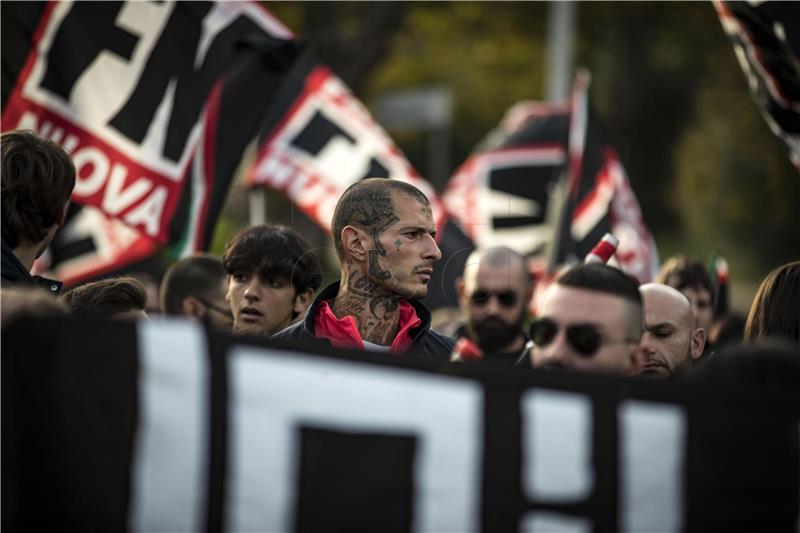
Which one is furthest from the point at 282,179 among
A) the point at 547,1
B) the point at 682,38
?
the point at 682,38

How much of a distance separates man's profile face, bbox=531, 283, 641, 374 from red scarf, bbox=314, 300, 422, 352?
43.0 inches

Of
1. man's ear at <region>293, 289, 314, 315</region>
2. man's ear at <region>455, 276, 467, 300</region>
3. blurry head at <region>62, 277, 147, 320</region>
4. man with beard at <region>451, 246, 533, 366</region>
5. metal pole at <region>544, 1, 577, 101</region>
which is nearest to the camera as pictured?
man with beard at <region>451, 246, 533, 366</region>

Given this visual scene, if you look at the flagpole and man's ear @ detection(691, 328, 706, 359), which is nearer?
man's ear @ detection(691, 328, 706, 359)

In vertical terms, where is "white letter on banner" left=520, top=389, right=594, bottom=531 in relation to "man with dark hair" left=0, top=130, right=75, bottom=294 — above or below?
below

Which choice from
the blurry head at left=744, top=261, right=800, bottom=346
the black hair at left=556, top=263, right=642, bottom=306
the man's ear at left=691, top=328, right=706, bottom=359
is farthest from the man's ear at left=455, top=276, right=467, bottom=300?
the black hair at left=556, top=263, right=642, bottom=306

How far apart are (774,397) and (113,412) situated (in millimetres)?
1390

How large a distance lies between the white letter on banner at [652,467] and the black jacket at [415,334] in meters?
1.59

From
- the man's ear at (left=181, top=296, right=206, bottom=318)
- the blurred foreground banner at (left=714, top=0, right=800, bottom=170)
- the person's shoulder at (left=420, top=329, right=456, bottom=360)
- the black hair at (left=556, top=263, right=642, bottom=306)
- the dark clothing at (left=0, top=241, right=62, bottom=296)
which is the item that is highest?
the blurred foreground banner at (left=714, top=0, right=800, bottom=170)

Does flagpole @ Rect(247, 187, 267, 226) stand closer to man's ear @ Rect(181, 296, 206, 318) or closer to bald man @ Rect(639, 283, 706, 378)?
man's ear @ Rect(181, 296, 206, 318)

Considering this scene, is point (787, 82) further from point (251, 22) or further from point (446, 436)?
point (446, 436)

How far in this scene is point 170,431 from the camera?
271 cm

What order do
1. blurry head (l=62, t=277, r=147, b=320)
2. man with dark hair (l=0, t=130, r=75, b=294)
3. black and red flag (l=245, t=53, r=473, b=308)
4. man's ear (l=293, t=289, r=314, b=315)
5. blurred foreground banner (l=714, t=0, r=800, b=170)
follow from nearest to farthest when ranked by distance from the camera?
man with dark hair (l=0, t=130, r=75, b=294) → blurry head (l=62, t=277, r=147, b=320) → man's ear (l=293, t=289, r=314, b=315) → blurred foreground banner (l=714, t=0, r=800, b=170) → black and red flag (l=245, t=53, r=473, b=308)

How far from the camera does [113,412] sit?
271 centimetres

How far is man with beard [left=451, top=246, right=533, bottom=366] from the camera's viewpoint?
3656 mm
